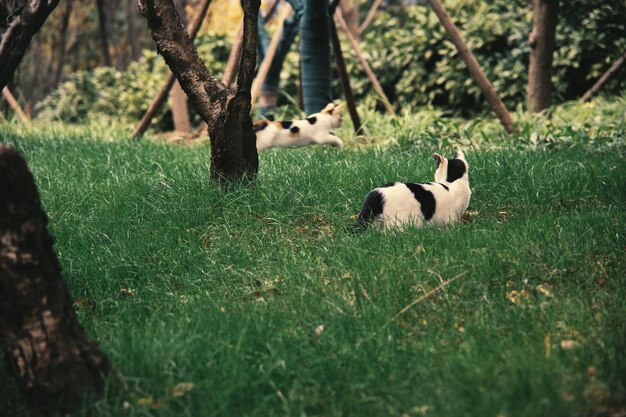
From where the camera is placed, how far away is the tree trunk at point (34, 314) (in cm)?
258

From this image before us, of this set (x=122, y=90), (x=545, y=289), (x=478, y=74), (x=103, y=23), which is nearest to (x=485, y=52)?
(x=478, y=74)

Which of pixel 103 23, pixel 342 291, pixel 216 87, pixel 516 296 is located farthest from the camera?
pixel 103 23

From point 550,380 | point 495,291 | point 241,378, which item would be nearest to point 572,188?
point 495,291

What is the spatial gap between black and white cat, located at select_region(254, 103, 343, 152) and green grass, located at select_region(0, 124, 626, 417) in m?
1.03

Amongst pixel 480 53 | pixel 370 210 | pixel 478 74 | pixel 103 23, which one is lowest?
pixel 370 210

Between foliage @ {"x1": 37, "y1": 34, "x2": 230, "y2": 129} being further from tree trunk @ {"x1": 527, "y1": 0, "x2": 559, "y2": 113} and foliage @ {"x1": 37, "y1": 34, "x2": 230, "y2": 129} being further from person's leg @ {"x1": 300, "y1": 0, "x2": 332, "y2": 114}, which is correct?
tree trunk @ {"x1": 527, "y1": 0, "x2": 559, "y2": 113}

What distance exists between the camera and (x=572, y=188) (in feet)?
Answer: 17.0

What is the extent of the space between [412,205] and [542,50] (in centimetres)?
461

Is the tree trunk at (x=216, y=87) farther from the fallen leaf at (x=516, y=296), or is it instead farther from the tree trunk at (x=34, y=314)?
the tree trunk at (x=34, y=314)

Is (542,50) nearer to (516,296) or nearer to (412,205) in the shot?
(412,205)

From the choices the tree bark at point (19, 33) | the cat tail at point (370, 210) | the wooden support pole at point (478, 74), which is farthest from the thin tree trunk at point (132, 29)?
the cat tail at point (370, 210)

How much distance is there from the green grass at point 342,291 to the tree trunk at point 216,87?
0.24 metres

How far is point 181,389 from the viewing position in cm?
274

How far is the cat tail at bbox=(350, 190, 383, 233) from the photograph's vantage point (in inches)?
167
